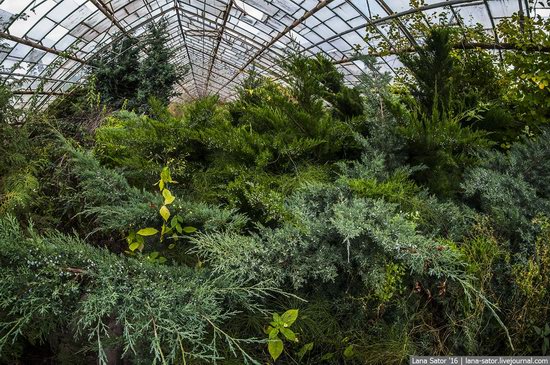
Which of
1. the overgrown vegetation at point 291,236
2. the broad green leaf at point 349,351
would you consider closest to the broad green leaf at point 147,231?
the overgrown vegetation at point 291,236

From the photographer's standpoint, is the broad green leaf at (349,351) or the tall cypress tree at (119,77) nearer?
the broad green leaf at (349,351)

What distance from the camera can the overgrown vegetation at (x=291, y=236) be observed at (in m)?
1.27

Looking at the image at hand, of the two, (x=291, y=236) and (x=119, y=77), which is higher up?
(x=119, y=77)

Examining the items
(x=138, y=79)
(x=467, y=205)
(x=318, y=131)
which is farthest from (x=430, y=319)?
(x=138, y=79)

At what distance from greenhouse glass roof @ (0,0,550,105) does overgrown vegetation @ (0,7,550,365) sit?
3.31 meters

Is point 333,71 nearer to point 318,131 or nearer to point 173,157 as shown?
point 318,131

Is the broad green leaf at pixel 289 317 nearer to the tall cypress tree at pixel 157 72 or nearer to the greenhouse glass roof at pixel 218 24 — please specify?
the greenhouse glass roof at pixel 218 24

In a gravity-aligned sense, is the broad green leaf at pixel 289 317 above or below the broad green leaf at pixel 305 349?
above

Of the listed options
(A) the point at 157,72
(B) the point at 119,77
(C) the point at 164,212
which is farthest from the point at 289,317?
(B) the point at 119,77

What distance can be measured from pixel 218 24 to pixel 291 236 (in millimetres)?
12343

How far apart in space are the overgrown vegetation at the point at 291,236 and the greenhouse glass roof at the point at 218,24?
3311 mm

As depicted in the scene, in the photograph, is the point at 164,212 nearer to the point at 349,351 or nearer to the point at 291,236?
the point at 291,236

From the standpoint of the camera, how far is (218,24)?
40.5ft

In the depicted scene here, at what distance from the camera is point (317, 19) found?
910 centimetres
